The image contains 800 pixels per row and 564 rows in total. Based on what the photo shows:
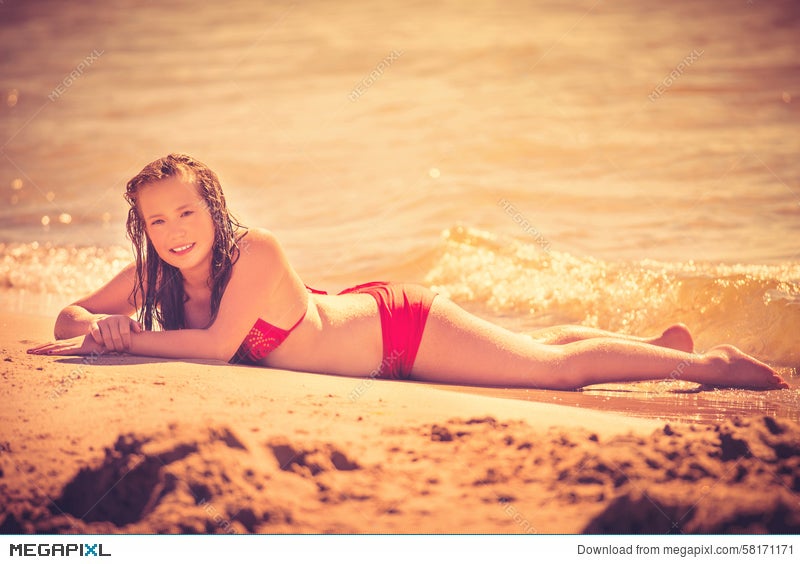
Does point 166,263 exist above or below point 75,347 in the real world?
above

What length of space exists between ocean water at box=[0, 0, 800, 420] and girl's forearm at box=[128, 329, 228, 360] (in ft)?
8.51

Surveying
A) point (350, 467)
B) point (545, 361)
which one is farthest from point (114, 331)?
point (545, 361)

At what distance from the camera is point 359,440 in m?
2.81

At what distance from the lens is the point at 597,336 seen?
4.34 m

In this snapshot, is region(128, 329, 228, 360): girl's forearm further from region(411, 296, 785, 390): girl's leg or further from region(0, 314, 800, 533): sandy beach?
region(411, 296, 785, 390): girl's leg

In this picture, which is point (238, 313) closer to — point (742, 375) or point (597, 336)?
point (597, 336)

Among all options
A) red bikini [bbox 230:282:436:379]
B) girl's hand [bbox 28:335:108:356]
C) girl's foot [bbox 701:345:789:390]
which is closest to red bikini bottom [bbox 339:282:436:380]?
red bikini [bbox 230:282:436:379]

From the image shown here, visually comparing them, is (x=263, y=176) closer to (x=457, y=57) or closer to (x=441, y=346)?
(x=457, y=57)

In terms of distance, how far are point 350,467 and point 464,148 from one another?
6.93m

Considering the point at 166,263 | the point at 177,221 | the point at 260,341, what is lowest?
the point at 260,341

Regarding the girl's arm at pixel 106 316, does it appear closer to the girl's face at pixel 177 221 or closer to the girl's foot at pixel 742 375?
the girl's face at pixel 177 221
